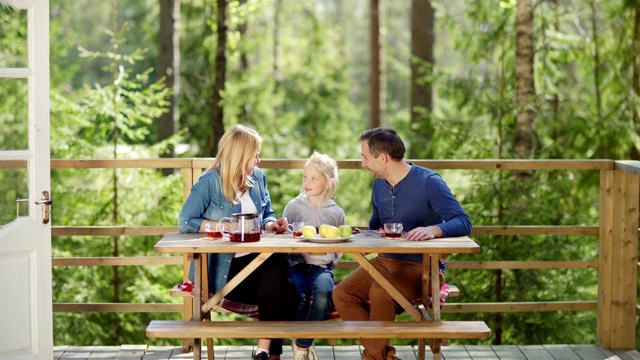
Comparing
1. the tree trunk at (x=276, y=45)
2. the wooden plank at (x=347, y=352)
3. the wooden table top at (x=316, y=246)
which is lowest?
the wooden plank at (x=347, y=352)

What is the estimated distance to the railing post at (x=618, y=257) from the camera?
458 cm

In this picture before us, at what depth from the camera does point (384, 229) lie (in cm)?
372

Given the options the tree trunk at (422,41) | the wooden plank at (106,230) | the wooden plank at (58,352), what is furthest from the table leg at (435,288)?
the tree trunk at (422,41)

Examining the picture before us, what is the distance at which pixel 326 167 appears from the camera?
3945mm

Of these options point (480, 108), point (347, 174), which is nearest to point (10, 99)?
point (480, 108)

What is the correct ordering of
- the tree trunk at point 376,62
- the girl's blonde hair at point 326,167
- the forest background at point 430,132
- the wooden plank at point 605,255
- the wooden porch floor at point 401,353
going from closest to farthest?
1. the girl's blonde hair at point 326,167
2. the wooden porch floor at point 401,353
3. the wooden plank at point 605,255
4. the forest background at point 430,132
5. the tree trunk at point 376,62

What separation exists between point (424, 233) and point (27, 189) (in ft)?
5.58

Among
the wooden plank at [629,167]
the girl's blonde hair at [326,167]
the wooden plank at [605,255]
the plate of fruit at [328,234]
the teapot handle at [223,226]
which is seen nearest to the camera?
the plate of fruit at [328,234]

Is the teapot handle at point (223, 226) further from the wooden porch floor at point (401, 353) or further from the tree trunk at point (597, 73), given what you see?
the tree trunk at point (597, 73)

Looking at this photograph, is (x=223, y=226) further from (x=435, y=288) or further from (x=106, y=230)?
(x=106, y=230)

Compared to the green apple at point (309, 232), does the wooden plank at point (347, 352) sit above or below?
below

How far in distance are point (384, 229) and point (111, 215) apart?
395cm

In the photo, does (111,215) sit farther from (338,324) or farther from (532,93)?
(338,324)

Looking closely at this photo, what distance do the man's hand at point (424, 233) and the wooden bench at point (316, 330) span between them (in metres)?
0.35
